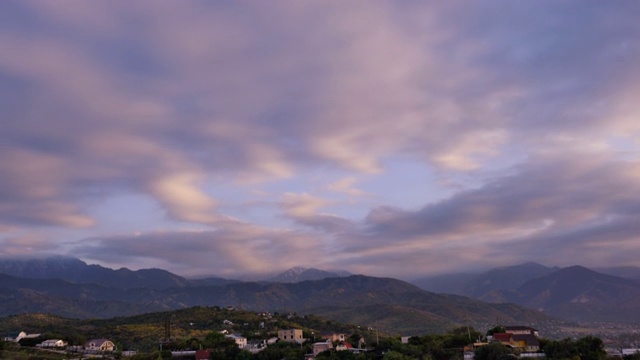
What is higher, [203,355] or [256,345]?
[203,355]

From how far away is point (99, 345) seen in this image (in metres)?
113

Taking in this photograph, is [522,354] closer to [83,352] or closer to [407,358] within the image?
[407,358]

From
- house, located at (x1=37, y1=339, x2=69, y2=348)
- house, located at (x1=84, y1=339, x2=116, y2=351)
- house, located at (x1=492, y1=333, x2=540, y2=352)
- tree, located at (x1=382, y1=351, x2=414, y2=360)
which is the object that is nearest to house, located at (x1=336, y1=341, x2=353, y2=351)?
tree, located at (x1=382, y1=351, x2=414, y2=360)

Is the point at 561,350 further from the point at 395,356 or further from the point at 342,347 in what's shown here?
the point at 342,347

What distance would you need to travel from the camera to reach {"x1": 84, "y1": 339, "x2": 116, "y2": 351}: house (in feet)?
363

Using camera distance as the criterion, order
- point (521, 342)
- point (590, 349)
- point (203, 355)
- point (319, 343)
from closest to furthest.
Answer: point (590, 349) < point (203, 355) < point (521, 342) < point (319, 343)

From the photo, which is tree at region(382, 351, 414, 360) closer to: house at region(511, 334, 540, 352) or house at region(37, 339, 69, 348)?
house at region(511, 334, 540, 352)


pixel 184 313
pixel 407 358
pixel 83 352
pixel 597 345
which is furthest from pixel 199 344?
pixel 184 313

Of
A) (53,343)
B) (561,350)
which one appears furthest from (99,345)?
(561,350)

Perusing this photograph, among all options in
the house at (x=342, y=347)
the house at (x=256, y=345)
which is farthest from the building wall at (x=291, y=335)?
the house at (x=342, y=347)

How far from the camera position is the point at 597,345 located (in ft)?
267

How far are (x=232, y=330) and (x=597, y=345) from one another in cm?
9202

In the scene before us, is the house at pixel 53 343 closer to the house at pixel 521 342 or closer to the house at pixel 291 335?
the house at pixel 291 335

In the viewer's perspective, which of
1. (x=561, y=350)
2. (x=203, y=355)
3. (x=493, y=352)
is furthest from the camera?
(x=203, y=355)
